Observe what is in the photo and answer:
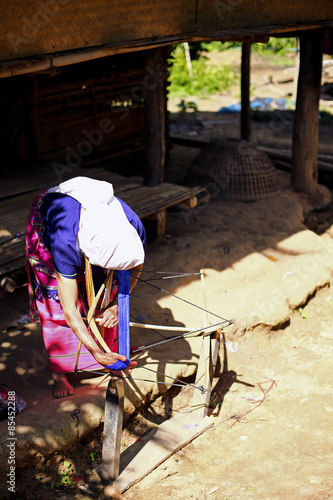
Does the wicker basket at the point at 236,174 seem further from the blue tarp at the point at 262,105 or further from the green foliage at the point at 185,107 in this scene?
the blue tarp at the point at 262,105

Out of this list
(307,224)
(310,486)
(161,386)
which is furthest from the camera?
(307,224)

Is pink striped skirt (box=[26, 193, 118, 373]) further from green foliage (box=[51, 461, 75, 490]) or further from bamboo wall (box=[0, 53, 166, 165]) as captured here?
bamboo wall (box=[0, 53, 166, 165])

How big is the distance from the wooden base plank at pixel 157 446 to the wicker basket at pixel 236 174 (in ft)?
15.9

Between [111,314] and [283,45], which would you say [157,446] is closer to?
[111,314]

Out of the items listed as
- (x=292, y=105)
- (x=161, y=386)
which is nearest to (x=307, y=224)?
(x=161, y=386)

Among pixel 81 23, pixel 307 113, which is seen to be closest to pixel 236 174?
pixel 307 113

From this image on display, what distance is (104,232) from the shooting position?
2.99m

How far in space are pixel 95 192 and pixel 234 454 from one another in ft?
7.61

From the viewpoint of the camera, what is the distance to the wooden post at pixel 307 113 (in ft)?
26.6

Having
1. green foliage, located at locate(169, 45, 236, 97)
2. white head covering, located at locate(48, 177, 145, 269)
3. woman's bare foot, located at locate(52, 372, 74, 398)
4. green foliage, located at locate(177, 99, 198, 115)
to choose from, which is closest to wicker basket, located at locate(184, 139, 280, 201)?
woman's bare foot, located at locate(52, 372, 74, 398)

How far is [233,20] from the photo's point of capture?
6.86 metres

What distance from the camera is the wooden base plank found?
3.64 m

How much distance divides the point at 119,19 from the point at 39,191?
2.28 meters

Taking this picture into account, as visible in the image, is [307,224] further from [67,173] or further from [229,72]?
[229,72]
